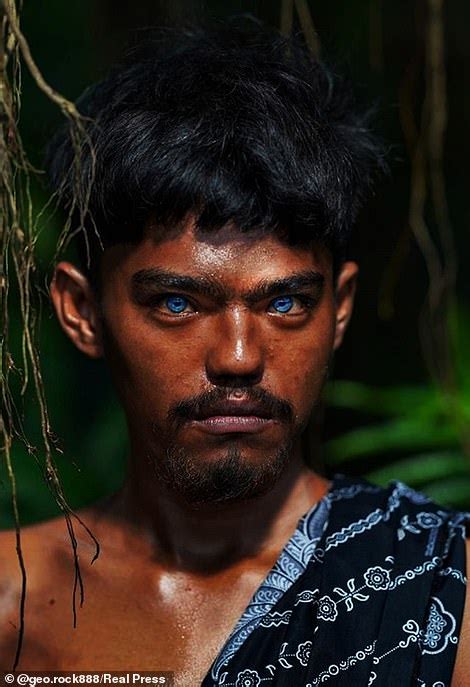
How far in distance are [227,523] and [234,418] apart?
1.09ft

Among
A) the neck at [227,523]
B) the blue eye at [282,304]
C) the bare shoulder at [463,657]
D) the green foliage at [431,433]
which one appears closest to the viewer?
the bare shoulder at [463,657]

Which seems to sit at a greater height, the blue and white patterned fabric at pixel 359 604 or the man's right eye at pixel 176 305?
the man's right eye at pixel 176 305

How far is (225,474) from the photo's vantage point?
7.43 feet

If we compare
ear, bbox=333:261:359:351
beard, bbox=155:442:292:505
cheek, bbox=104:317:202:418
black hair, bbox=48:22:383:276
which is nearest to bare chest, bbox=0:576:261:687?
beard, bbox=155:442:292:505

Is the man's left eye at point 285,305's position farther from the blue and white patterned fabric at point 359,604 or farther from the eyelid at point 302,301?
the blue and white patterned fabric at point 359,604

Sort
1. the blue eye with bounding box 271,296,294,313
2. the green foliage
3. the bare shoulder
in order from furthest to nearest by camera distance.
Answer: the green foliage → the blue eye with bounding box 271,296,294,313 → the bare shoulder

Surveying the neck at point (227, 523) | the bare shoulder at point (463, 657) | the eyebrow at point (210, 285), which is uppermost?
the eyebrow at point (210, 285)

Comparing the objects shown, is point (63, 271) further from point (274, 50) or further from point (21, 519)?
point (21, 519)

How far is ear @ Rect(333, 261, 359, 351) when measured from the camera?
250 centimetres

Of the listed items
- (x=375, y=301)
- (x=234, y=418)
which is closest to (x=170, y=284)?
(x=234, y=418)

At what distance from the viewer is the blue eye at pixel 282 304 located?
7.40ft

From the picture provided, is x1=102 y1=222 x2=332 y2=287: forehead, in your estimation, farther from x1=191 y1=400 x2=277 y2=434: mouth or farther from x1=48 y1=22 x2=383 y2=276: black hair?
x1=191 y1=400 x2=277 y2=434: mouth

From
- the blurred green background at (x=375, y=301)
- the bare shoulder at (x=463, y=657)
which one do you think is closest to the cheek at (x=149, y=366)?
the bare shoulder at (x=463, y=657)

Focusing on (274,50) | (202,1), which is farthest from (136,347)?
(202,1)
